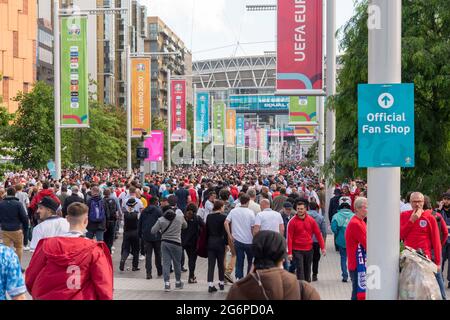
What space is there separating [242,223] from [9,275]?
7.82m

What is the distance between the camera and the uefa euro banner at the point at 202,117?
197 feet

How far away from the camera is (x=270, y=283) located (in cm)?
448

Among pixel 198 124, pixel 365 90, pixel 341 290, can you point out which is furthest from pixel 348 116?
pixel 198 124

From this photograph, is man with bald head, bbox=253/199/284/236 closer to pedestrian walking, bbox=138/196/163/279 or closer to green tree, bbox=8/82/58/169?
pedestrian walking, bbox=138/196/163/279

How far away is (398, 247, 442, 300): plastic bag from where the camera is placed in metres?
6.31

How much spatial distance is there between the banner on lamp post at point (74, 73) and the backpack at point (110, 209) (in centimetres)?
1131

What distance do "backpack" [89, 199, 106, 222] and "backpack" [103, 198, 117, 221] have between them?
37 cm

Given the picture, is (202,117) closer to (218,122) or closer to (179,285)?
(218,122)

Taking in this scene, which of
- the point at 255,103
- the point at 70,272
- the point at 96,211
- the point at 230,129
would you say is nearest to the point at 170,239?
the point at 96,211

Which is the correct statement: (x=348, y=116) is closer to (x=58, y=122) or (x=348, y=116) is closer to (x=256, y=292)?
(x=256, y=292)

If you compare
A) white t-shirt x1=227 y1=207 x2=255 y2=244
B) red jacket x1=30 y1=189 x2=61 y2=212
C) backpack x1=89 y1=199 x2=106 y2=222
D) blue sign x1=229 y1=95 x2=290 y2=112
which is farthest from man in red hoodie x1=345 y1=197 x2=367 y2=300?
blue sign x1=229 y1=95 x2=290 y2=112

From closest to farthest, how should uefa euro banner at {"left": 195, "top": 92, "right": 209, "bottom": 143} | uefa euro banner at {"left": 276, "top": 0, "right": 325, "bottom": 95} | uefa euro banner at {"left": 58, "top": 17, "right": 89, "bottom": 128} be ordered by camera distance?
1. uefa euro banner at {"left": 276, "top": 0, "right": 325, "bottom": 95}
2. uefa euro banner at {"left": 58, "top": 17, "right": 89, "bottom": 128}
3. uefa euro banner at {"left": 195, "top": 92, "right": 209, "bottom": 143}

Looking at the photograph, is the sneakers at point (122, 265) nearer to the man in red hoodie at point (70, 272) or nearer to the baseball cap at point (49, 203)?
the baseball cap at point (49, 203)
